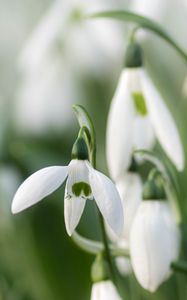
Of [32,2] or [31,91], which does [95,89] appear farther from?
[32,2]

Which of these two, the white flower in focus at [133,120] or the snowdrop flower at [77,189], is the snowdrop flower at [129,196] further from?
the snowdrop flower at [77,189]

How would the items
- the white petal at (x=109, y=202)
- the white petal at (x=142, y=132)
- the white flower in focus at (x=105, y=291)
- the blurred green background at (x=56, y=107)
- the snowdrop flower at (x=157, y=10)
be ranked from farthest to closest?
the snowdrop flower at (x=157, y=10) < the blurred green background at (x=56, y=107) < the white petal at (x=142, y=132) < the white flower in focus at (x=105, y=291) < the white petal at (x=109, y=202)

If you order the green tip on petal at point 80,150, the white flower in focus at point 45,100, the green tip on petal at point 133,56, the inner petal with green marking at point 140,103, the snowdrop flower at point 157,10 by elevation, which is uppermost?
the snowdrop flower at point 157,10

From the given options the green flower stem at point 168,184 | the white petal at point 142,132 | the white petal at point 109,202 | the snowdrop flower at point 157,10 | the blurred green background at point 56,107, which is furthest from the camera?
the snowdrop flower at point 157,10

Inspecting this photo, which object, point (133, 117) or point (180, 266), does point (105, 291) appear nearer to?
Answer: point (180, 266)

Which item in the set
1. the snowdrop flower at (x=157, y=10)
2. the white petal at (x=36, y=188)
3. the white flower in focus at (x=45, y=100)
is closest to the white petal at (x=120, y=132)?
the white petal at (x=36, y=188)

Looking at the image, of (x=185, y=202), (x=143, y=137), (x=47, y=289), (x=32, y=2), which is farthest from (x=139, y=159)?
(x=32, y=2)

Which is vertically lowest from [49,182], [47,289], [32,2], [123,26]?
[47,289]

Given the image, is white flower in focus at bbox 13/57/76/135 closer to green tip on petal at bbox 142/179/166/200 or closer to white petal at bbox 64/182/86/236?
green tip on petal at bbox 142/179/166/200
